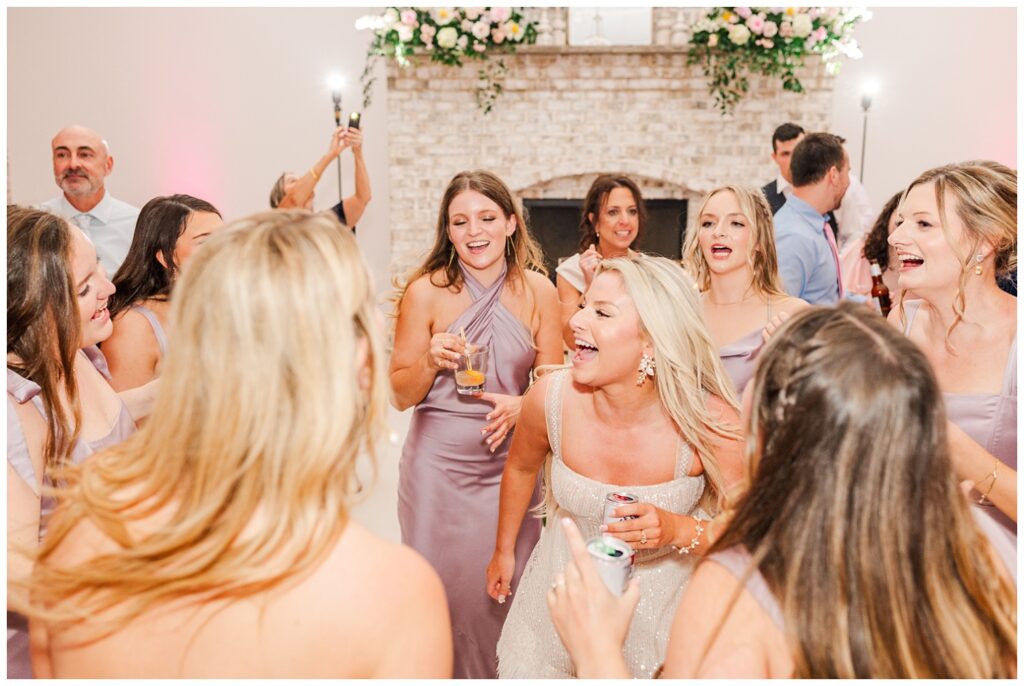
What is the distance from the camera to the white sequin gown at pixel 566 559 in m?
1.76

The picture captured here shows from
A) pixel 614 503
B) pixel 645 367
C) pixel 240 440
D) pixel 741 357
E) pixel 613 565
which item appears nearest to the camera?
pixel 240 440

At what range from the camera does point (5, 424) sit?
1.35m

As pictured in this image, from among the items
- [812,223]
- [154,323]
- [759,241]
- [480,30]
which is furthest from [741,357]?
[480,30]

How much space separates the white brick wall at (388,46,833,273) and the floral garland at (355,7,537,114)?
0.76 feet

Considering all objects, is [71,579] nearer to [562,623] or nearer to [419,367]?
[562,623]

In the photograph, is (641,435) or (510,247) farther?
(510,247)

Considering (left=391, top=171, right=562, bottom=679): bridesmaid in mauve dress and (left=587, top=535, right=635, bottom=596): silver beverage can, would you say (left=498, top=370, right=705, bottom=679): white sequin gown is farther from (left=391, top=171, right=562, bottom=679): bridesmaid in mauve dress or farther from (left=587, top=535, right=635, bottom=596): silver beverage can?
(left=587, top=535, right=635, bottom=596): silver beverage can

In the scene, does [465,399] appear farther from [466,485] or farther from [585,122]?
[585,122]

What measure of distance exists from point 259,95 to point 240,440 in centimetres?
585

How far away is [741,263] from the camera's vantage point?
2.49m

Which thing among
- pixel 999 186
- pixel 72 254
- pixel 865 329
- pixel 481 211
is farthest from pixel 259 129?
pixel 865 329

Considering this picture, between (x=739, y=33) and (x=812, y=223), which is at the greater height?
(x=739, y=33)

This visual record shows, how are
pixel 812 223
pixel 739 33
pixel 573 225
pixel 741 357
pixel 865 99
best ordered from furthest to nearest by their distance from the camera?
pixel 573 225 → pixel 865 99 → pixel 739 33 → pixel 812 223 → pixel 741 357

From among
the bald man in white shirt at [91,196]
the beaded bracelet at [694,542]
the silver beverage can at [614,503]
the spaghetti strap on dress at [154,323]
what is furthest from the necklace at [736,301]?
the bald man in white shirt at [91,196]
